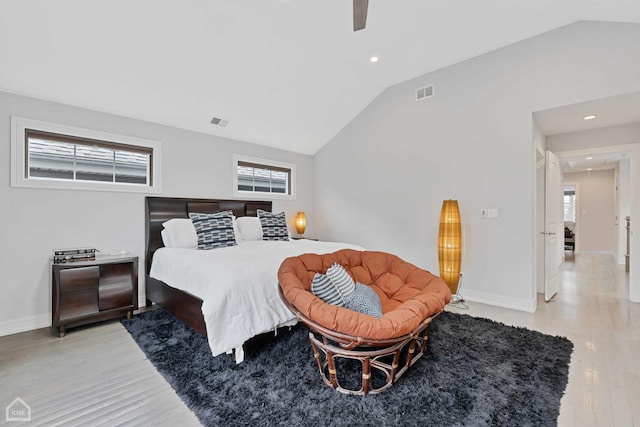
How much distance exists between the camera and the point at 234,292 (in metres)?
2.14

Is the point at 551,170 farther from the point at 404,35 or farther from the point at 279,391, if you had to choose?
the point at 279,391

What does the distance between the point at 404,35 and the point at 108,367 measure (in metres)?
4.31

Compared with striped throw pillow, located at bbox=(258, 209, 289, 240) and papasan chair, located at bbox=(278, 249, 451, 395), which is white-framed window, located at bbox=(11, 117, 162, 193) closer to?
striped throw pillow, located at bbox=(258, 209, 289, 240)

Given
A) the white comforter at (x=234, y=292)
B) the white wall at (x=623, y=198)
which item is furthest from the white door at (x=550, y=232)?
the white comforter at (x=234, y=292)

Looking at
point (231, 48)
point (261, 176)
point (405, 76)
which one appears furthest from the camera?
point (261, 176)

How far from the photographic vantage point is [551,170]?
3904 millimetres

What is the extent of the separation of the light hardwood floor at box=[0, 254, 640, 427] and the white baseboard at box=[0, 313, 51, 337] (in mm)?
120

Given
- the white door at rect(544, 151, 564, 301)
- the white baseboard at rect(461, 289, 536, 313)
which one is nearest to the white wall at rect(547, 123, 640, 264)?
the white door at rect(544, 151, 564, 301)

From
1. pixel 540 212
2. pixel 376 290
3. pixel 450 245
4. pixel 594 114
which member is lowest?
pixel 376 290

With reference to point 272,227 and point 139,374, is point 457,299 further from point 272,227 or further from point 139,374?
point 139,374

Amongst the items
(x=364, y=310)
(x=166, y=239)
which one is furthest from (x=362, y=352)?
(x=166, y=239)

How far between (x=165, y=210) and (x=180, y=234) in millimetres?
492

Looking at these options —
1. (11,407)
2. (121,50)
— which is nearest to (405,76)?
(121,50)

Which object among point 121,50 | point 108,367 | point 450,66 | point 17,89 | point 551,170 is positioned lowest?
point 108,367
